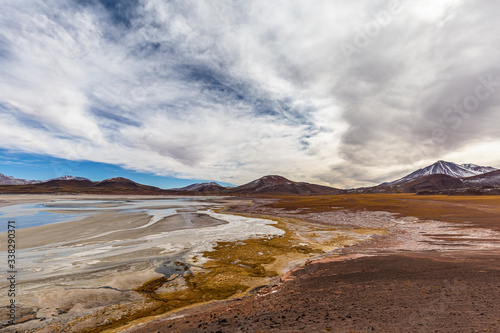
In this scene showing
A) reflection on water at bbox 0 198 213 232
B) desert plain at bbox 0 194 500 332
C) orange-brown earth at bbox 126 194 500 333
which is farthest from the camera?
reflection on water at bbox 0 198 213 232

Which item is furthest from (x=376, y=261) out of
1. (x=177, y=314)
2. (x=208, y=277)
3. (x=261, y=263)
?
(x=177, y=314)

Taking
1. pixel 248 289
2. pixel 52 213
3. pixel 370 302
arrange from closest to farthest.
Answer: pixel 370 302 → pixel 248 289 → pixel 52 213

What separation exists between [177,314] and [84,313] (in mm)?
3627

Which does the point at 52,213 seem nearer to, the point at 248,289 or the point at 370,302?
the point at 248,289

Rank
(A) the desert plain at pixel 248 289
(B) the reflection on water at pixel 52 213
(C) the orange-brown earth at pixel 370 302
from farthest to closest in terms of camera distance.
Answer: (B) the reflection on water at pixel 52 213, (A) the desert plain at pixel 248 289, (C) the orange-brown earth at pixel 370 302

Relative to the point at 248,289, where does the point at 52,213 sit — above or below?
above

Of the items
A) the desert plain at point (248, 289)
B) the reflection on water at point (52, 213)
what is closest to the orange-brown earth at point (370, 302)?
the desert plain at point (248, 289)

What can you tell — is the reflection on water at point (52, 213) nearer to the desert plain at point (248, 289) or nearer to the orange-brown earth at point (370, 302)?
the desert plain at point (248, 289)

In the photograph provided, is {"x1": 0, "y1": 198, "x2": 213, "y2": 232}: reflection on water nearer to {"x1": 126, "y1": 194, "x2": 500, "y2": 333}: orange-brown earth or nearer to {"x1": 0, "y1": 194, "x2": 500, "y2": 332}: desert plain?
{"x1": 0, "y1": 194, "x2": 500, "y2": 332}: desert plain

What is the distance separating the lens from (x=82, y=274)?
1130cm

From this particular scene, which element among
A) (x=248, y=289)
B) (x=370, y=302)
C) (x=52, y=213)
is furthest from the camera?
(x=52, y=213)

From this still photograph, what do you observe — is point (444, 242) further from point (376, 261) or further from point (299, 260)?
point (299, 260)

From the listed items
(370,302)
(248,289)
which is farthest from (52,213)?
(370,302)

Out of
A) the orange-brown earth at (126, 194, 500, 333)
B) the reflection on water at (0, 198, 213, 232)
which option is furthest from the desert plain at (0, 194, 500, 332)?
the reflection on water at (0, 198, 213, 232)
